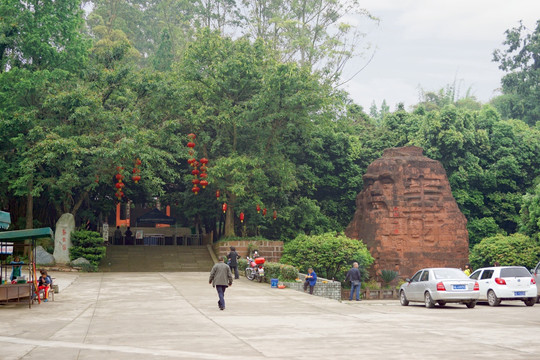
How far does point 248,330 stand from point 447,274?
967cm

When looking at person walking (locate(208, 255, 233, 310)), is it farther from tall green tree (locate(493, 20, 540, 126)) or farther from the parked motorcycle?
tall green tree (locate(493, 20, 540, 126))

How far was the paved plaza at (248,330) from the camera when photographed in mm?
11234

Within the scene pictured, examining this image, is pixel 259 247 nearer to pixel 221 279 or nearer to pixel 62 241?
pixel 62 241

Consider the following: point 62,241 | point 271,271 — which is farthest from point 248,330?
point 62,241

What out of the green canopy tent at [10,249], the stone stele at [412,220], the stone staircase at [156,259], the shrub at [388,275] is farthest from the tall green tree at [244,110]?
the green canopy tent at [10,249]

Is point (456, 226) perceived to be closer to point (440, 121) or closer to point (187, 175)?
point (440, 121)

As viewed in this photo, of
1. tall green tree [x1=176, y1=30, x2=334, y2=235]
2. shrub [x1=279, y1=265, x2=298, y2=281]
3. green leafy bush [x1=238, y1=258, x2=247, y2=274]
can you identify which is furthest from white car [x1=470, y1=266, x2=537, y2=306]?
tall green tree [x1=176, y1=30, x2=334, y2=235]

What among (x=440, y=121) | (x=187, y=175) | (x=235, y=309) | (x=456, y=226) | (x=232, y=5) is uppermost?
(x=232, y=5)

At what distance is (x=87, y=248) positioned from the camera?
3653cm

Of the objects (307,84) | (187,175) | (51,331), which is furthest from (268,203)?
(51,331)

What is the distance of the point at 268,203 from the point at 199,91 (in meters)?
8.16

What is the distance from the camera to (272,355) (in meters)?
11.0

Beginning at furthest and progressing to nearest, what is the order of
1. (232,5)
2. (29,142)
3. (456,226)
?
(232,5)
(456,226)
(29,142)

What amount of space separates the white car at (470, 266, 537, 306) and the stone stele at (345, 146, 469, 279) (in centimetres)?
1783
